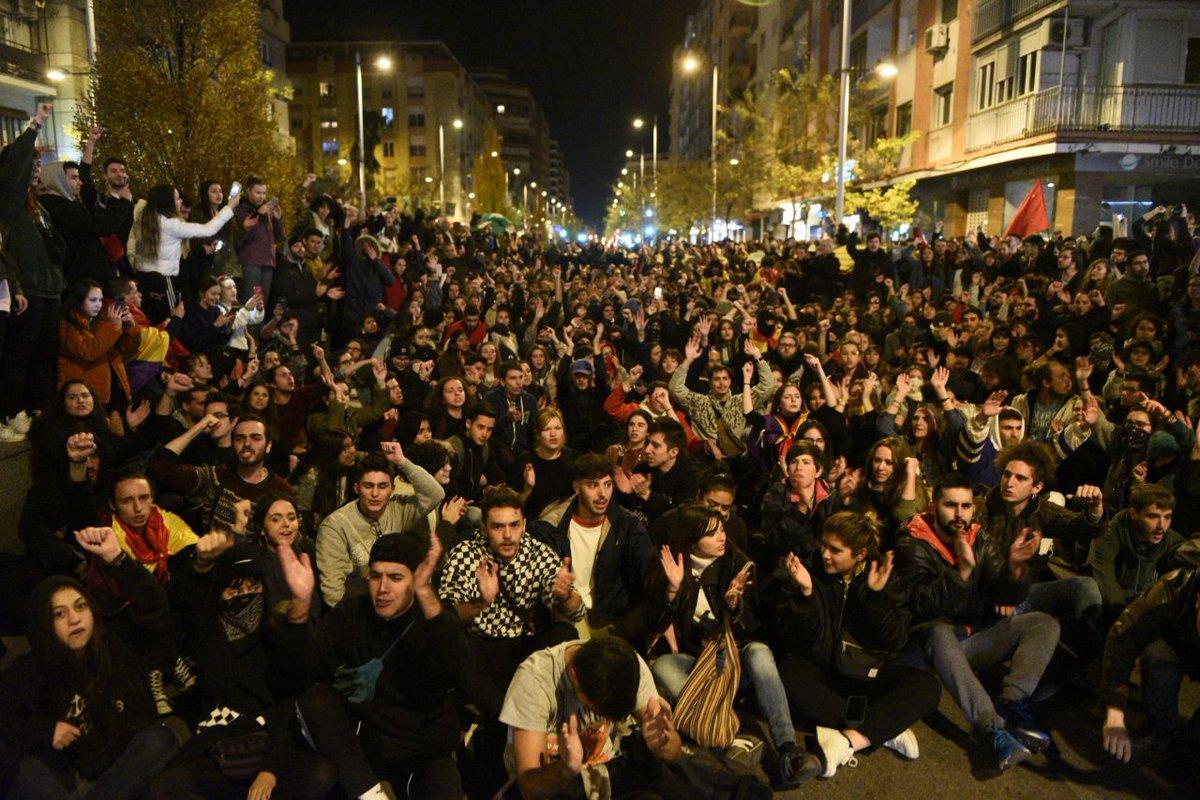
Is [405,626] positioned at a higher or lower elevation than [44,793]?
higher

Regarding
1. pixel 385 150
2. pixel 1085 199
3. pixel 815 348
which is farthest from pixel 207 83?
pixel 385 150

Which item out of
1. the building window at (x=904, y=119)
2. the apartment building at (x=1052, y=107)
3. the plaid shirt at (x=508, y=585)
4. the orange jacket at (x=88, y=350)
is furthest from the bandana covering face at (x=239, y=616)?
the building window at (x=904, y=119)

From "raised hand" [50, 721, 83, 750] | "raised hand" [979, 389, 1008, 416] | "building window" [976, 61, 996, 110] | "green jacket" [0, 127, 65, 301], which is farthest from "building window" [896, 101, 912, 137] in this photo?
"raised hand" [50, 721, 83, 750]

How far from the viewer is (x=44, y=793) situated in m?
3.72

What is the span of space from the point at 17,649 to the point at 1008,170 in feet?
78.9

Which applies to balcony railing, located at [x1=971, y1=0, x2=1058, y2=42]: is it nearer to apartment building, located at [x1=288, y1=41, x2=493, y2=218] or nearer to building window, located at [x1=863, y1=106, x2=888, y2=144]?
building window, located at [x1=863, y1=106, x2=888, y2=144]

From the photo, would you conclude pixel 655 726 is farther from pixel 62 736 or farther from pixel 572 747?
pixel 62 736

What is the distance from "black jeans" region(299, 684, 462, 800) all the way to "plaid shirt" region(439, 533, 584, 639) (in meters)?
Result: 0.91

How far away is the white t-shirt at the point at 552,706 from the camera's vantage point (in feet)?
12.4

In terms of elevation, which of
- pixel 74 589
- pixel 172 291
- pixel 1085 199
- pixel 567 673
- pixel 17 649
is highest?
pixel 1085 199

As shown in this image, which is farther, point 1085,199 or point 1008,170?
point 1008,170

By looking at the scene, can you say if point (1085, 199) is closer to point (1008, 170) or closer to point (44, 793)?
point (1008, 170)

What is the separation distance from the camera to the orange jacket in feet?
23.7

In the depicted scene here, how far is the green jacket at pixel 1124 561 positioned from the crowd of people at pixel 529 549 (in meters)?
0.02
